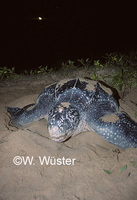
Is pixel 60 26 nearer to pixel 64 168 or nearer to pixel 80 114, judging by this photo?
pixel 80 114

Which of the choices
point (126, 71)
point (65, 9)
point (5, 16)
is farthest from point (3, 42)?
→ point (126, 71)

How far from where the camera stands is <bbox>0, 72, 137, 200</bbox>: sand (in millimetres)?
1144

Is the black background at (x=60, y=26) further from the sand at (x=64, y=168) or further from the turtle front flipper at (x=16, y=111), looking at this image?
the sand at (x=64, y=168)

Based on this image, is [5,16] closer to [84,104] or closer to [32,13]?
[32,13]

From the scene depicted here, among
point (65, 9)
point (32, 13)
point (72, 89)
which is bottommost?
point (72, 89)

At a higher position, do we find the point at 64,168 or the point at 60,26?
the point at 60,26

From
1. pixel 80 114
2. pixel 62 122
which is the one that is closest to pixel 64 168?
pixel 62 122

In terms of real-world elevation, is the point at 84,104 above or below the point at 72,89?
below

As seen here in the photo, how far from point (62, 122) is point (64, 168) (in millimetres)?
502

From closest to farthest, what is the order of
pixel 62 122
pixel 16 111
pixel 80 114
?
pixel 62 122 → pixel 80 114 → pixel 16 111

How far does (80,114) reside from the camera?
6.34 ft

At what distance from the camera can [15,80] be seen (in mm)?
3910

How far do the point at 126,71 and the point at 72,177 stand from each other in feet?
9.52

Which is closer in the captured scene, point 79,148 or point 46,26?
point 79,148
